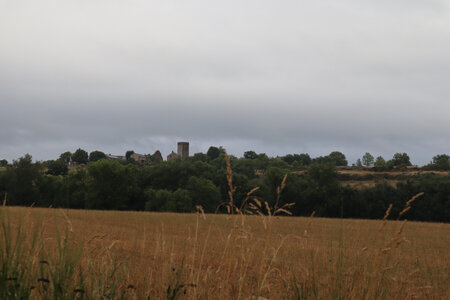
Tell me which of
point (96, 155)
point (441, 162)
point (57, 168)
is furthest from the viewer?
point (96, 155)

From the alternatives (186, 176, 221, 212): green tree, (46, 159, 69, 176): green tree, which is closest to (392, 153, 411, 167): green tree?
(186, 176, 221, 212): green tree

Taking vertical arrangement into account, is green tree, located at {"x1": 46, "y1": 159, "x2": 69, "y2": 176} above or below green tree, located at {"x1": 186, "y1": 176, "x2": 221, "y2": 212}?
above

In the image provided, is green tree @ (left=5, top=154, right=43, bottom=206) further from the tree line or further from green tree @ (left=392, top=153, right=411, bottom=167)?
green tree @ (left=392, top=153, right=411, bottom=167)

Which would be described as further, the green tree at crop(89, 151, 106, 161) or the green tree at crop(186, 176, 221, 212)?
the green tree at crop(89, 151, 106, 161)

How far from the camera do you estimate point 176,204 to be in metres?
78.1

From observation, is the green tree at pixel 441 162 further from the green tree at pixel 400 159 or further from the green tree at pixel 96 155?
the green tree at pixel 96 155

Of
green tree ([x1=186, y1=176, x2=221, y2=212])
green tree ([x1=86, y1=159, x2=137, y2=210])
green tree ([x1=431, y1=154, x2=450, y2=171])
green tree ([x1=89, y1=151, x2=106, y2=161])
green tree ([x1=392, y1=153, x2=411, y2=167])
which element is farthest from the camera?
green tree ([x1=89, y1=151, x2=106, y2=161])

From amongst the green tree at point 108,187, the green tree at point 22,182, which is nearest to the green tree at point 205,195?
the green tree at point 108,187

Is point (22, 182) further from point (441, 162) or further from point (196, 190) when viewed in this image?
point (441, 162)

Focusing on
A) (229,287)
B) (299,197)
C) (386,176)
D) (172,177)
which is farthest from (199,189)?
(229,287)

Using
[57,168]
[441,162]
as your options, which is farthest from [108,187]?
[441,162]

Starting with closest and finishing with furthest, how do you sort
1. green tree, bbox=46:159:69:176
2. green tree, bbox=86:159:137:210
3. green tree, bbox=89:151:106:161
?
green tree, bbox=46:159:69:176, green tree, bbox=86:159:137:210, green tree, bbox=89:151:106:161

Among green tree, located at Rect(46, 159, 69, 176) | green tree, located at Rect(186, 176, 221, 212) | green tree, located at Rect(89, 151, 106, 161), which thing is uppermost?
green tree, located at Rect(89, 151, 106, 161)

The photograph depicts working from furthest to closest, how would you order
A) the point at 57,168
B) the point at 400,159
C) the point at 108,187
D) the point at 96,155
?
the point at 96,155 < the point at 400,159 < the point at 108,187 < the point at 57,168
